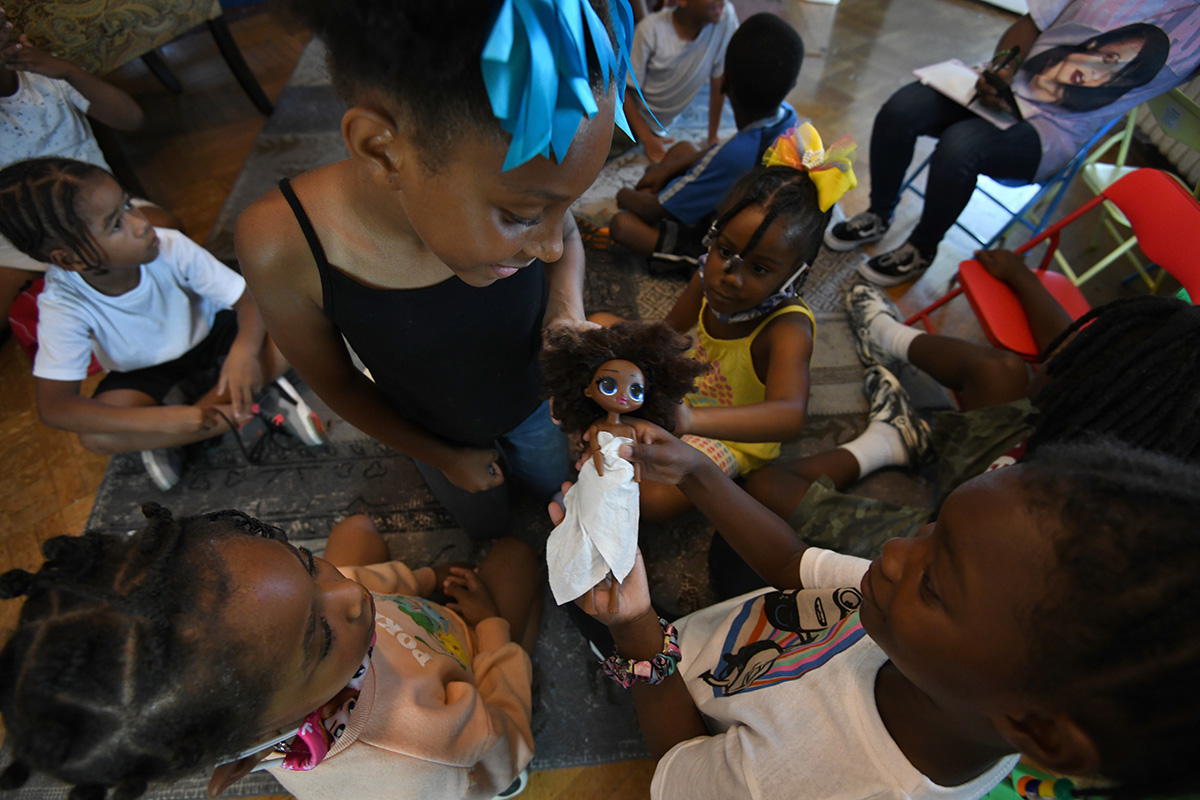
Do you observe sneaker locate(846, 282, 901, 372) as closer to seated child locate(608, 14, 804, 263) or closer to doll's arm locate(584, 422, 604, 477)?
seated child locate(608, 14, 804, 263)

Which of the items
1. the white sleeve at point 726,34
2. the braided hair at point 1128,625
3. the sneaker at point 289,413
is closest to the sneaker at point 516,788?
the braided hair at point 1128,625

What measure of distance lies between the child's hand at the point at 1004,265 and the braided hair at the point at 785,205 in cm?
84

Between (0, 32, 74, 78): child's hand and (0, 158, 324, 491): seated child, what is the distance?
90 cm

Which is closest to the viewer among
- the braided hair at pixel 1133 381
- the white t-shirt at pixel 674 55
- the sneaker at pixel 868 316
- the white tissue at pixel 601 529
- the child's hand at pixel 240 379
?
the white tissue at pixel 601 529

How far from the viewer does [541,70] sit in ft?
1.63

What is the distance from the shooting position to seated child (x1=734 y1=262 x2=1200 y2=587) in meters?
1.17

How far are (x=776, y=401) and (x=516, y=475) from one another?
2.57 feet

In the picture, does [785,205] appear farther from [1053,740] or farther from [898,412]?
[1053,740]

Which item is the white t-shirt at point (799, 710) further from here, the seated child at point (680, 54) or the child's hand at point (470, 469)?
the seated child at point (680, 54)

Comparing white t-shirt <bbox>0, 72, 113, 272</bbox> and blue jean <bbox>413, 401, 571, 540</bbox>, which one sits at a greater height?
white t-shirt <bbox>0, 72, 113, 272</bbox>

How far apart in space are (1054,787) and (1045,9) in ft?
8.52

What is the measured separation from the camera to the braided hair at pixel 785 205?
1381mm

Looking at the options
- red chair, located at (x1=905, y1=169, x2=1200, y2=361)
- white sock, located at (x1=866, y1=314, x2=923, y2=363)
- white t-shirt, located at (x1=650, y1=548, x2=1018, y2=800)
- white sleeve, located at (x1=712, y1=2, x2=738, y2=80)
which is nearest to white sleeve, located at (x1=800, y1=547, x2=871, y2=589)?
white t-shirt, located at (x1=650, y1=548, x2=1018, y2=800)

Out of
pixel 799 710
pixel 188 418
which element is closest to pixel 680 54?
pixel 188 418
